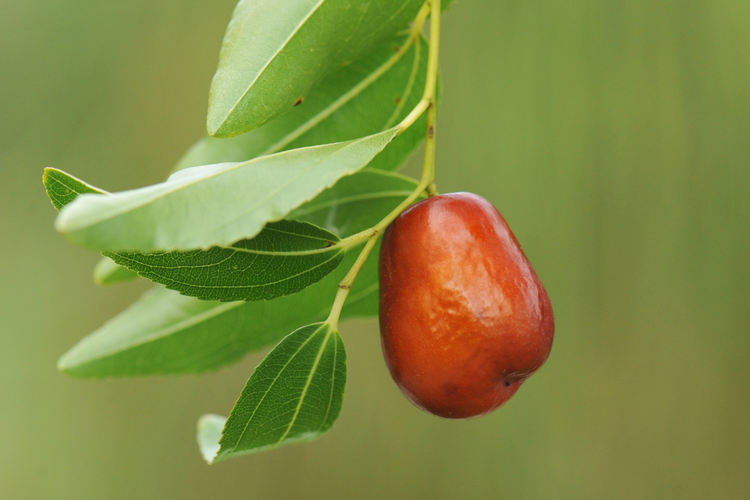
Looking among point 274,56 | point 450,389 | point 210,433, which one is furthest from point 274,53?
point 210,433

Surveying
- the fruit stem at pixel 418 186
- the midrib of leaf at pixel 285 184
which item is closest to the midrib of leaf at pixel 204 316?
the fruit stem at pixel 418 186

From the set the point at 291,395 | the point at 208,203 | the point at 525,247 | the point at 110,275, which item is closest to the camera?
the point at 208,203

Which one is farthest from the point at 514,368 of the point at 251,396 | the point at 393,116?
the point at 393,116

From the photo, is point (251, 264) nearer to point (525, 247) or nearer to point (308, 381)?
point (308, 381)

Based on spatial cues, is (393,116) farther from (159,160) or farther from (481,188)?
(159,160)

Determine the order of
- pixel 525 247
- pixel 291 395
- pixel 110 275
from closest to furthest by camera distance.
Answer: pixel 291 395 → pixel 110 275 → pixel 525 247

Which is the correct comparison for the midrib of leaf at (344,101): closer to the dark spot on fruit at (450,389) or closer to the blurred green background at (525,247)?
the dark spot on fruit at (450,389)
